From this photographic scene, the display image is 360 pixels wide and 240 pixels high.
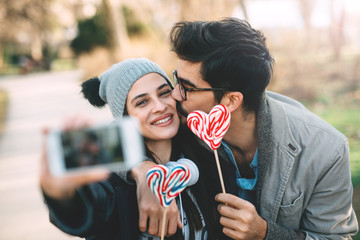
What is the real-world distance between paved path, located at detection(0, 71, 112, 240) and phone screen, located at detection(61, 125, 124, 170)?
84 millimetres

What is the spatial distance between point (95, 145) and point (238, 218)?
990 millimetres

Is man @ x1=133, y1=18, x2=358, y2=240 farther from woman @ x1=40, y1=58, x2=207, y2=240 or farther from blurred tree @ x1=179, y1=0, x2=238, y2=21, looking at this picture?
blurred tree @ x1=179, y1=0, x2=238, y2=21

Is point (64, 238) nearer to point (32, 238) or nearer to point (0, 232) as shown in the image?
point (32, 238)

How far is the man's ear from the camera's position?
220 cm

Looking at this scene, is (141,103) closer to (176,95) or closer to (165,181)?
(176,95)

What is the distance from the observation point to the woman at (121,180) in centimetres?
135

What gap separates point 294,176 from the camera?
2059mm

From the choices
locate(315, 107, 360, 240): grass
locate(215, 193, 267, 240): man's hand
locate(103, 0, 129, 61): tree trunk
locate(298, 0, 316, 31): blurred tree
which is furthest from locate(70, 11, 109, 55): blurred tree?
locate(215, 193, 267, 240): man's hand

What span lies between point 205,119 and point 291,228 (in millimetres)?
994

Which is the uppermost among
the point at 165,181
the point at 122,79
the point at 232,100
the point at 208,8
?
the point at 208,8

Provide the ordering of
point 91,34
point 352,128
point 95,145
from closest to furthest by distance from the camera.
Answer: point 95,145
point 352,128
point 91,34

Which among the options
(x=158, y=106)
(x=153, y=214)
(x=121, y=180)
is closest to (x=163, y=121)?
(x=158, y=106)

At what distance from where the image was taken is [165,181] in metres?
1.58

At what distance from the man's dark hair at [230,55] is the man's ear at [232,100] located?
33 millimetres
